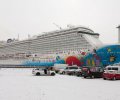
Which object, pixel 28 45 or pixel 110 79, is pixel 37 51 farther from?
pixel 110 79

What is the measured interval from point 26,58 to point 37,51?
6369 mm

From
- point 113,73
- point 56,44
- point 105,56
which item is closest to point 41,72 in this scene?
point 113,73

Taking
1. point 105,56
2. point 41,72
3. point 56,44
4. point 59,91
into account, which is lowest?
point 59,91

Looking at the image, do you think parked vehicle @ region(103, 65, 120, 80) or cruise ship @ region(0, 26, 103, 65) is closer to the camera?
parked vehicle @ region(103, 65, 120, 80)

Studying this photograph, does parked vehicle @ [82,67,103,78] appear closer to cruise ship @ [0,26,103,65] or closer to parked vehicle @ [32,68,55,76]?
parked vehicle @ [32,68,55,76]

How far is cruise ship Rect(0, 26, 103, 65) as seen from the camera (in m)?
74.6

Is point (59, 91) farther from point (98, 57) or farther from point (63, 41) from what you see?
point (63, 41)

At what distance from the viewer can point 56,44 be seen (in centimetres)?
8300

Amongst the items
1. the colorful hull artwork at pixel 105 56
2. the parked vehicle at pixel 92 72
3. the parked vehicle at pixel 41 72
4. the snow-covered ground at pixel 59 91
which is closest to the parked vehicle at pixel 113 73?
the parked vehicle at pixel 92 72

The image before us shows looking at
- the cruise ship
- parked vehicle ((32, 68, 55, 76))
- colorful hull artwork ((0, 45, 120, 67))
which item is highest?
the cruise ship

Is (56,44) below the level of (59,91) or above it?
above

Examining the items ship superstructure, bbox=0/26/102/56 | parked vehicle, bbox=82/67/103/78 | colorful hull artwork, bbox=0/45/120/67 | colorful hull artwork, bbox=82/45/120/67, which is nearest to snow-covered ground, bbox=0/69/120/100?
parked vehicle, bbox=82/67/103/78

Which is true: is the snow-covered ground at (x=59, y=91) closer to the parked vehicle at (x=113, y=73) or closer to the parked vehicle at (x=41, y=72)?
the parked vehicle at (x=113, y=73)

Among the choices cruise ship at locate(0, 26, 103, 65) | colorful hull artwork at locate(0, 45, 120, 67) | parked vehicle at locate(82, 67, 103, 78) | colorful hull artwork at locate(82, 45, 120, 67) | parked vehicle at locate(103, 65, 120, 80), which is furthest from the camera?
cruise ship at locate(0, 26, 103, 65)
